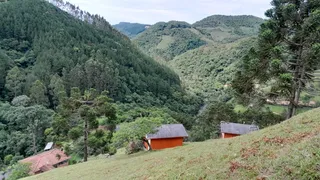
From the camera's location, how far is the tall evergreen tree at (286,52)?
58.7ft

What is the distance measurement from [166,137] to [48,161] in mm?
18752

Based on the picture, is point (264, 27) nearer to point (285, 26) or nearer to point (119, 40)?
point (285, 26)

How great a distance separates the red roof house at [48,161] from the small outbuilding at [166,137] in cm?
1545

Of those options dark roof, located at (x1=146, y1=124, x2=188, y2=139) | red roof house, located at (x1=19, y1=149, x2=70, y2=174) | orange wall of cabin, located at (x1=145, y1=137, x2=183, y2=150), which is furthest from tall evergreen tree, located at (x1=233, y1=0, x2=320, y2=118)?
red roof house, located at (x1=19, y1=149, x2=70, y2=174)

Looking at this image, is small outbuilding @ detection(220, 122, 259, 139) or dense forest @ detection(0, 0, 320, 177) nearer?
dense forest @ detection(0, 0, 320, 177)

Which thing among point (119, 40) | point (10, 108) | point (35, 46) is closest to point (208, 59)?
point (119, 40)

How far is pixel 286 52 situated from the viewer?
19109mm

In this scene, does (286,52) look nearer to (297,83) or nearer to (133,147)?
(297,83)

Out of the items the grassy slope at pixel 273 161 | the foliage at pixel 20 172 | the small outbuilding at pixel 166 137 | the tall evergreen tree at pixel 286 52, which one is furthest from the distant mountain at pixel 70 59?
the grassy slope at pixel 273 161

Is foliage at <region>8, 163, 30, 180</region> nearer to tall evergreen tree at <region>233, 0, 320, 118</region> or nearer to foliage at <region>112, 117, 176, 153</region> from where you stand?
foliage at <region>112, 117, 176, 153</region>

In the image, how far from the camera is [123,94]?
277 feet

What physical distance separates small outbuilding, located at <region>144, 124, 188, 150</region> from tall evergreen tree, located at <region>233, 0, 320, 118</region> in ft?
33.2

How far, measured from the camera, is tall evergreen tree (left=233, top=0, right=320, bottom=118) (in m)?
17.9

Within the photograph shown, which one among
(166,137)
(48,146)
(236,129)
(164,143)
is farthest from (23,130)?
(236,129)
